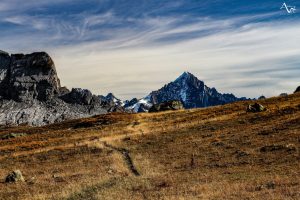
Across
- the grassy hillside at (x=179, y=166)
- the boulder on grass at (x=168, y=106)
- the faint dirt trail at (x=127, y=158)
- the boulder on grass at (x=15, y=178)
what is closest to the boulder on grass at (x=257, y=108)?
the grassy hillside at (x=179, y=166)

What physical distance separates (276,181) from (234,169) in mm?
7205

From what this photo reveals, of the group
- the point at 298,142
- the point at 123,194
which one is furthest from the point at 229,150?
the point at 123,194

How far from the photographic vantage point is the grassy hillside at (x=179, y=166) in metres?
29.2

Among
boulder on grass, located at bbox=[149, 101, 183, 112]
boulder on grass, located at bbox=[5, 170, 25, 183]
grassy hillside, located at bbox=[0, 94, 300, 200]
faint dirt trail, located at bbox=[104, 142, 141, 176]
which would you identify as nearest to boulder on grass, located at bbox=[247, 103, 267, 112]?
grassy hillside, located at bbox=[0, 94, 300, 200]

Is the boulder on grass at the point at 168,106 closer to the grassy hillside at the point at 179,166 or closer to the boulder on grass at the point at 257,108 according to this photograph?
the boulder on grass at the point at 257,108

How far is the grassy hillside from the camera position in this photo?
29.2 meters

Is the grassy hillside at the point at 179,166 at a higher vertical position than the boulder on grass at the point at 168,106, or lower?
lower

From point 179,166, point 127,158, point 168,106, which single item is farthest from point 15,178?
point 168,106

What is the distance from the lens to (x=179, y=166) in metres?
40.8

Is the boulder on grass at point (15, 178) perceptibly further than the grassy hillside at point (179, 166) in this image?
Yes

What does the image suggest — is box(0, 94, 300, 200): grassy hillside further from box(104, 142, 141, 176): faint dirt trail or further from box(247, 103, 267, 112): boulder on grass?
box(247, 103, 267, 112): boulder on grass

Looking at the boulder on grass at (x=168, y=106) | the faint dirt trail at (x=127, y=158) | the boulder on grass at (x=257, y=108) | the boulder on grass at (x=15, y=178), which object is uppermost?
the boulder on grass at (x=168, y=106)

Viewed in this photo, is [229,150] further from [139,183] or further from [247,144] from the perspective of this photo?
[139,183]

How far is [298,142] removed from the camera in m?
44.5
